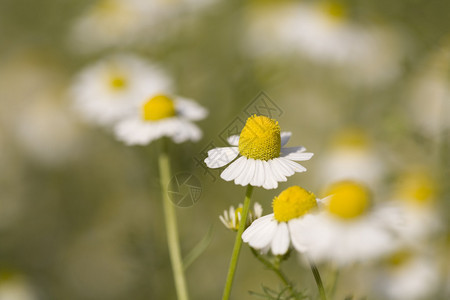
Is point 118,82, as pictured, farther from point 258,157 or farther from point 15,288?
point 258,157

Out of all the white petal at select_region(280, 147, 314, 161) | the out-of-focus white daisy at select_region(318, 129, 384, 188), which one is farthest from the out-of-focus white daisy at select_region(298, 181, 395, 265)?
the out-of-focus white daisy at select_region(318, 129, 384, 188)

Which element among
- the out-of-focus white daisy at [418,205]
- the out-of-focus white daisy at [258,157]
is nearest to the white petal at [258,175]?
the out-of-focus white daisy at [258,157]

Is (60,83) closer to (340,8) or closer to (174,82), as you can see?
(174,82)

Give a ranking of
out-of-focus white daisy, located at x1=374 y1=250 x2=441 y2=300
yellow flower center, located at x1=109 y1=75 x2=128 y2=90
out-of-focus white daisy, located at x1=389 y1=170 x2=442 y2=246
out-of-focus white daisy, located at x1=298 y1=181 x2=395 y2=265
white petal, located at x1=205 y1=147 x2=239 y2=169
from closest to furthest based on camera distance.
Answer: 1. out-of-focus white daisy, located at x1=298 y1=181 x2=395 y2=265
2. white petal, located at x1=205 y1=147 x2=239 y2=169
3. out-of-focus white daisy, located at x1=374 y1=250 x2=441 y2=300
4. out-of-focus white daisy, located at x1=389 y1=170 x2=442 y2=246
5. yellow flower center, located at x1=109 y1=75 x2=128 y2=90

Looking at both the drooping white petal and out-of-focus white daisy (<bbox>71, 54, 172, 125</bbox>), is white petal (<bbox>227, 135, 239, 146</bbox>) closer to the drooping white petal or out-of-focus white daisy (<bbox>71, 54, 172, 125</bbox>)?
the drooping white petal

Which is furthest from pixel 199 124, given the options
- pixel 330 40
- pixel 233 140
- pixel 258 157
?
pixel 258 157

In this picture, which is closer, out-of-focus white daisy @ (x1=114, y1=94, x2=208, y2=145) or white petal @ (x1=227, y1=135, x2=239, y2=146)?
white petal @ (x1=227, y1=135, x2=239, y2=146)

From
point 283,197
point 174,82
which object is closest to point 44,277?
point 174,82

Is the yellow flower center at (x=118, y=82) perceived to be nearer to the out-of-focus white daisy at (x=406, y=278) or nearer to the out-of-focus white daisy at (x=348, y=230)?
the out-of-focus white daisy at (x=406, y=278)
